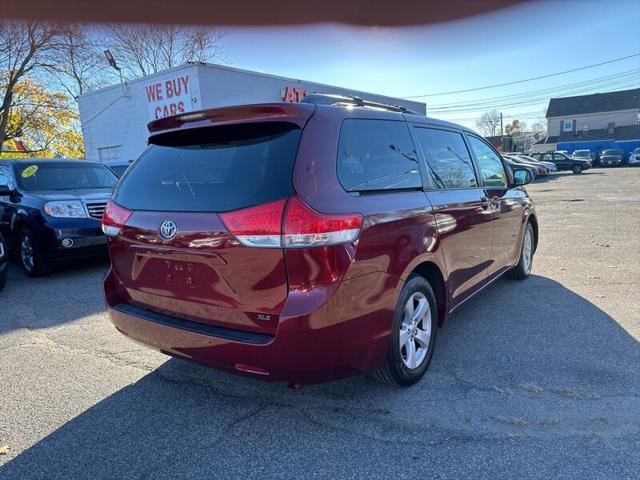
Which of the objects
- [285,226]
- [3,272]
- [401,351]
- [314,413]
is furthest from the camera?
[3,272]

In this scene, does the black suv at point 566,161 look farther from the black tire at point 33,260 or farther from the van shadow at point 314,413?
the black tire at point 33,260

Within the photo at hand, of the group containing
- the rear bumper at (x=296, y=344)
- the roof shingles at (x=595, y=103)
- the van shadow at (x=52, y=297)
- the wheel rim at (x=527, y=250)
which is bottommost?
the van shadow at (x=52, y=297)

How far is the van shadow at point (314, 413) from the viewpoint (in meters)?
2.35

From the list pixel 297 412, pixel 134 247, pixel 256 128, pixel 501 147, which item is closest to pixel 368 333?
pixel 297 412

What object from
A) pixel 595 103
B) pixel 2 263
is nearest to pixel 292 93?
pixel 2 263

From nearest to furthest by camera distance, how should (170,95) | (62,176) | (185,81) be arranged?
1. (62,176)
2. (185,81)
3. (170,95)

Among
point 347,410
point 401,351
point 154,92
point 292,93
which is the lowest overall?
point 347,410

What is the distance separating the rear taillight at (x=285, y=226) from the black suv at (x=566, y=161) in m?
37.4

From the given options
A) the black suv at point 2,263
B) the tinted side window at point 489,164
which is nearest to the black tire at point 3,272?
the black suv at point 2,263

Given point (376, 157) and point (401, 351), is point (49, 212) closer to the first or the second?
point (376, 157)

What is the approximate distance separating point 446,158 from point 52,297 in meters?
4.75

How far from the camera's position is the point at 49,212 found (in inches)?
241

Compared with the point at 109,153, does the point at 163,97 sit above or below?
above

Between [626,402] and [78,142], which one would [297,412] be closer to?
[626,402]
